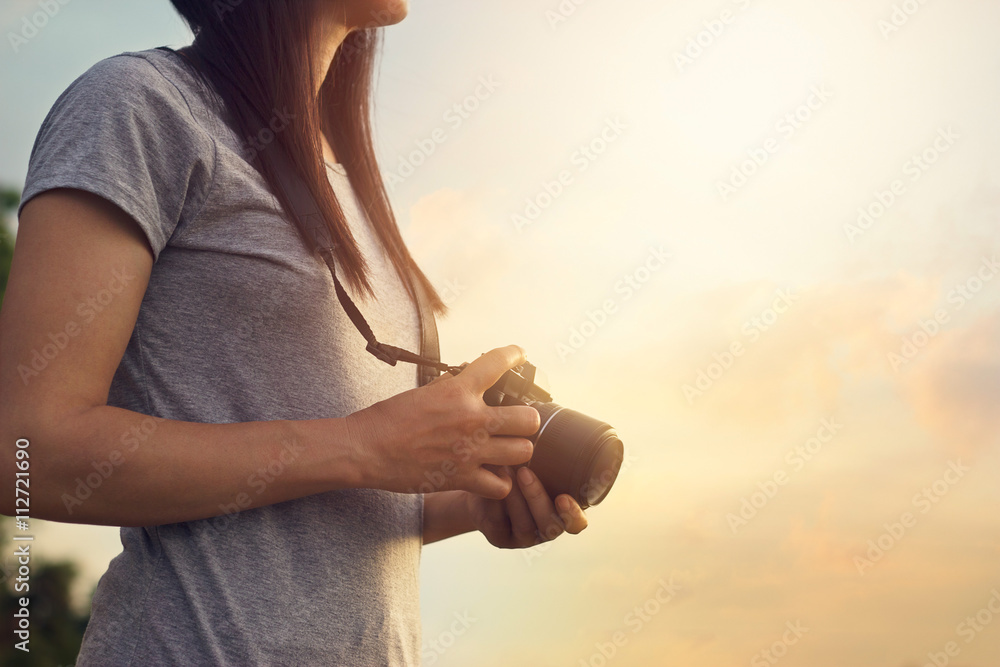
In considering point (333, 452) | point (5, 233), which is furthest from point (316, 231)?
point (5, 233)

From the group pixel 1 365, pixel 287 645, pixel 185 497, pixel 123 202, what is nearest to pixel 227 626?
pixel 287 645

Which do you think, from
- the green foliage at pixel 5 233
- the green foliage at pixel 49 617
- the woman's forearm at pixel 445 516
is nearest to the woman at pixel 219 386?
the woman's forearm at pixel 445 516

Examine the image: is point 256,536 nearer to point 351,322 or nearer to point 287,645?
point 287,645

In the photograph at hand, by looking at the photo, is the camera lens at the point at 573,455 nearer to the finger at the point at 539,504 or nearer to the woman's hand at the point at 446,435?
the finger at the point at 539,504

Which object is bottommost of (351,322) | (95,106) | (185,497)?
(185,497)

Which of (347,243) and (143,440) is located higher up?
(347,243)

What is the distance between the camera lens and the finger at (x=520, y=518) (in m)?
1.51

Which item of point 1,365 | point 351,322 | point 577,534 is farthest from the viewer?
point 577,534

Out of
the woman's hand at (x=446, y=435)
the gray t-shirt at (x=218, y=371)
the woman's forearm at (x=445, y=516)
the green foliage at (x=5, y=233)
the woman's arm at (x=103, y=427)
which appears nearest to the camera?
the woman's arm at (x=103, y=427)

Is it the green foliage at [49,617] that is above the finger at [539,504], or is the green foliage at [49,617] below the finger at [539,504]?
below

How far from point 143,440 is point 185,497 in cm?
10

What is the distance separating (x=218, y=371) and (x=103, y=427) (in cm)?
22

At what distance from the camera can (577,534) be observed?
1.51 m

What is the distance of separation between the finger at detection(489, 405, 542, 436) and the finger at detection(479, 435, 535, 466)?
0.01 meters
